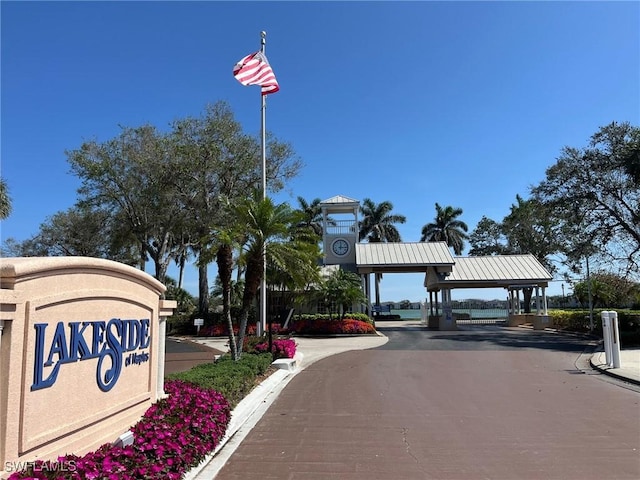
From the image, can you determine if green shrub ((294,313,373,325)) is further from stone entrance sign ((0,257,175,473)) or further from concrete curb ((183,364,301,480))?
stone entrance sign ((0,257,175,473))

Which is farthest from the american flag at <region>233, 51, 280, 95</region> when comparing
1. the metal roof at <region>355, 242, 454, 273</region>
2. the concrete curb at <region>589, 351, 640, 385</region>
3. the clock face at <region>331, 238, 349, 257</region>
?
Result: the clock face at <region>331, 238, 349, 257</region>

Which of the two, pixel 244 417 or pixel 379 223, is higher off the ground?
pixel 379 223

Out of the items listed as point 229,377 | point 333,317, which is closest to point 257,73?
point 229,377

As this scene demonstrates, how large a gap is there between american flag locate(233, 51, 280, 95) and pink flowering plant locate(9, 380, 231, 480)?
13.1 meters

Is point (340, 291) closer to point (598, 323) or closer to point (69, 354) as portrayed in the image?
point (598, 323)

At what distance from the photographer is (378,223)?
195 ft

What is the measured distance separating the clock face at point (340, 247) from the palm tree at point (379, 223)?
23.0m

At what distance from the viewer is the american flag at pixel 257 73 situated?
709 inches

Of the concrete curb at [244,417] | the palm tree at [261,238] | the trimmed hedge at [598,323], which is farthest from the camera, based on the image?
the trimmed hedge at [598,323]

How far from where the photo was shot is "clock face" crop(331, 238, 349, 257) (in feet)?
120

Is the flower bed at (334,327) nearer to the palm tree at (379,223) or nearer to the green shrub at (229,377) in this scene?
the green shrub at (229,377)

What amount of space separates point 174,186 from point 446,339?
19.2 m

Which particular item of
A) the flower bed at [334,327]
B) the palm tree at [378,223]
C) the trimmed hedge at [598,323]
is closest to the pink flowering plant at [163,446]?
the trimmed hedge at [598,323]

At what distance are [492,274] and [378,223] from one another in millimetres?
25601
